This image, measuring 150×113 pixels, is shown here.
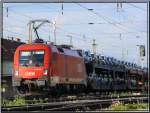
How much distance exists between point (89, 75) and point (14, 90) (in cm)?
558

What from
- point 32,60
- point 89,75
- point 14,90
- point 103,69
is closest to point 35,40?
point 32,60

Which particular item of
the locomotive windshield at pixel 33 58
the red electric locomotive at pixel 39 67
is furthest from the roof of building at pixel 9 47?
the locomotive windshield at pixel 33 58

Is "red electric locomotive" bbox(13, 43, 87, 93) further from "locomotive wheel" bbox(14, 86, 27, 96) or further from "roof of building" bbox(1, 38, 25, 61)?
"roof of building" bbox(1, 38, 25, 61)

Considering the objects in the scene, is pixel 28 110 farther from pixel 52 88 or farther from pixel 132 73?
pixel 132 73

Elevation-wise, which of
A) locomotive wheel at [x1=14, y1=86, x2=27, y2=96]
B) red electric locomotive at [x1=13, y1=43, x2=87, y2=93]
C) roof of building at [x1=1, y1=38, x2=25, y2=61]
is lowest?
locomotive wheel at [x1=14, y1=86, x2=27, y2=96]

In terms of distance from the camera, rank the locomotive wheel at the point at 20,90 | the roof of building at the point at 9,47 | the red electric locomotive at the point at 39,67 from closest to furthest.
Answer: the red electric locomotive at the point at 39,67, the locomotive wheel at the point at 20,90, the roof of building at the point at 9,47

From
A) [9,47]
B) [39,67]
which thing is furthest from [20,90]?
[9,47]

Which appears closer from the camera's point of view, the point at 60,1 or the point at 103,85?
the point at 60,1

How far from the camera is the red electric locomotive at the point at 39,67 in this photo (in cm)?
2216

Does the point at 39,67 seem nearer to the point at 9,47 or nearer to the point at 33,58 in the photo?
the point at 33,58

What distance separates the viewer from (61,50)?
24.0 meters

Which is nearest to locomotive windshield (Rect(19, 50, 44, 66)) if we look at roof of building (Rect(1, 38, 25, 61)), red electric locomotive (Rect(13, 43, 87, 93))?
red electric locomotive (Rect(13, 43, 87, 93))

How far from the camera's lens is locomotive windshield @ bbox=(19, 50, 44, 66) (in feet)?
74.1

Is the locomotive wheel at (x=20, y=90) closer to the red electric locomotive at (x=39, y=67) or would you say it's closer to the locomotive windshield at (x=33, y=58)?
the red electric locomotive at (x=39, y=67)
